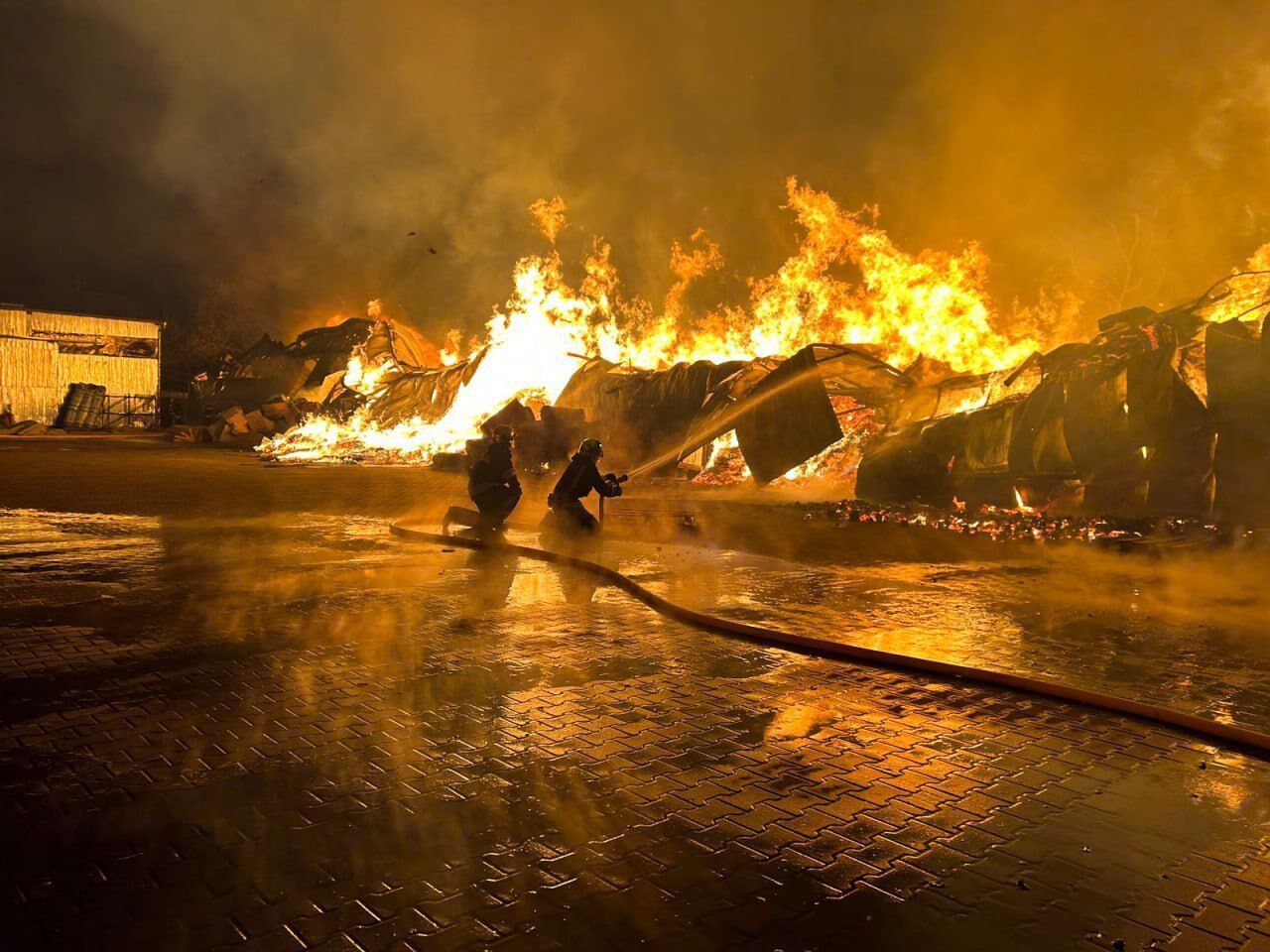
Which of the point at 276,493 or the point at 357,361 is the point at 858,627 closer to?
the point at 276,493

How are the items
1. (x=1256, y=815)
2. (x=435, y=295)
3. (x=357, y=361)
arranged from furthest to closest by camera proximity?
(x=435, y=295)
(x=357, y=361)
(x=1256, y=815)

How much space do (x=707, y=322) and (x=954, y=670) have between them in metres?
25.1

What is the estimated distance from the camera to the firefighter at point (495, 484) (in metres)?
12.0

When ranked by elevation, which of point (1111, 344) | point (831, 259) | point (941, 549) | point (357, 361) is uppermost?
point (831, 259)

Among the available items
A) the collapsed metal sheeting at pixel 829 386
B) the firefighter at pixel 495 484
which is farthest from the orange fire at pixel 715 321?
the firefighter at pixel 495 484

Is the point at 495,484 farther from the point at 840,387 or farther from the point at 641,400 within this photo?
the point at 641,400

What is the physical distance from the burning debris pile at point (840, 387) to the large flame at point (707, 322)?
0.08 metres

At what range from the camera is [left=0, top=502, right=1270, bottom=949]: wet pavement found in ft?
9.37

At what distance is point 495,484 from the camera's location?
39.7 ft

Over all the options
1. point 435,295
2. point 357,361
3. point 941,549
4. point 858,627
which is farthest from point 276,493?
point 435,295

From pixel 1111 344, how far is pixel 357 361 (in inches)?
1182

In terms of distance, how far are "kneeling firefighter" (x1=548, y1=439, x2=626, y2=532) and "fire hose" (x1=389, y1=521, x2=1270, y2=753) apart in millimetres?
2754

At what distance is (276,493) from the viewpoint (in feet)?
59.9

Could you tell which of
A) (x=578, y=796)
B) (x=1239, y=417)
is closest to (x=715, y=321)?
(x=1239, y=417)
